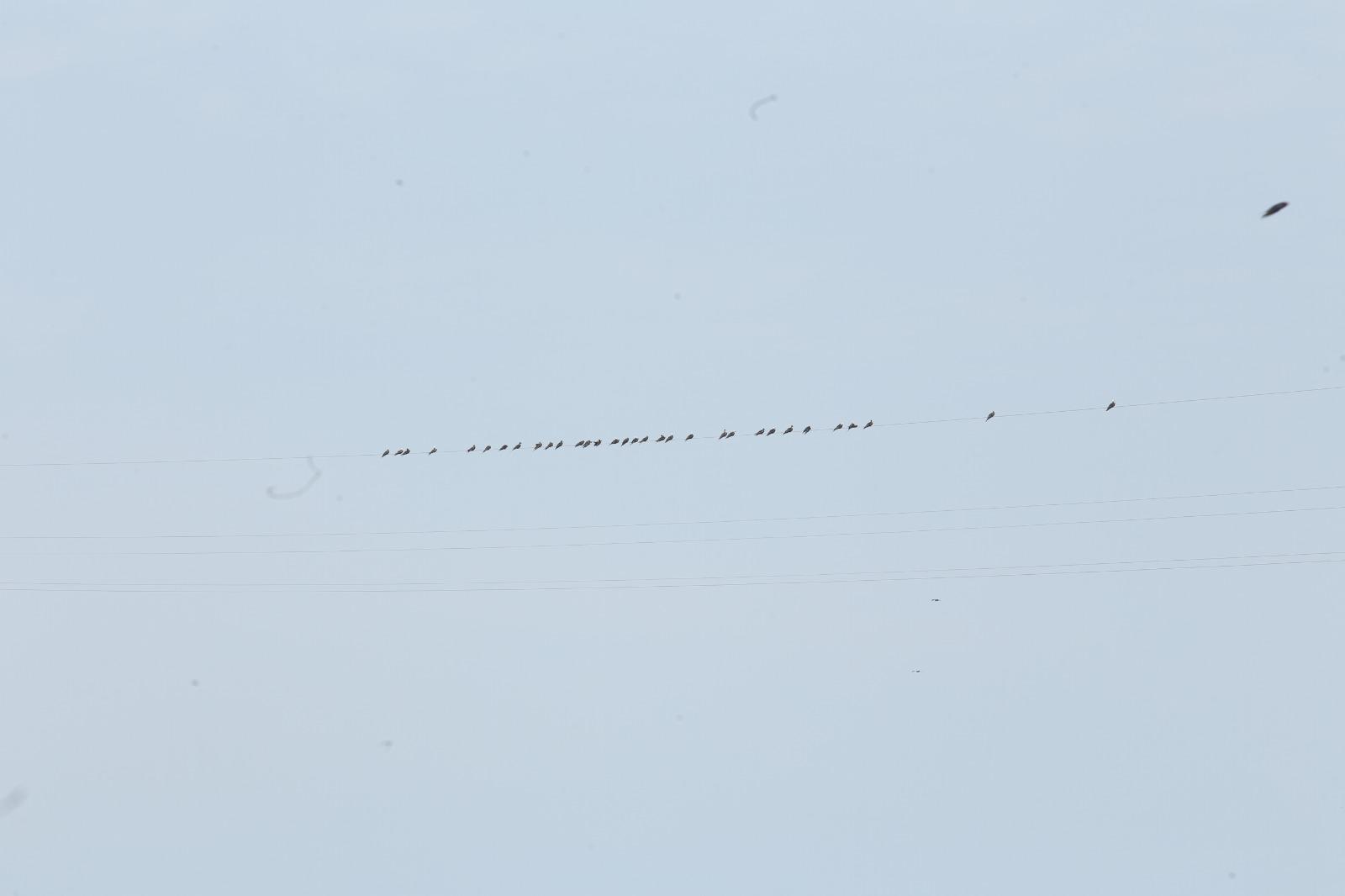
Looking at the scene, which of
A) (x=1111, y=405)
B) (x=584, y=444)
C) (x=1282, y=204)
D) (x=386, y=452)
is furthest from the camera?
(x=386, y=452)

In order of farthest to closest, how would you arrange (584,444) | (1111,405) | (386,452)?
(386,452) → (584,444) → (1111,405)

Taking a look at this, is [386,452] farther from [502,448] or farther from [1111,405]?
[1111,405]

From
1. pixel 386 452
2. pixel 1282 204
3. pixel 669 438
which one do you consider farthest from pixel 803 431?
pixel 1282 204

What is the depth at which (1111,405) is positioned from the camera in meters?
116

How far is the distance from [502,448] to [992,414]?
22636mm

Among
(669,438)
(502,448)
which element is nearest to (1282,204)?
(669,438)

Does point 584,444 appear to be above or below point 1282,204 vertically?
below

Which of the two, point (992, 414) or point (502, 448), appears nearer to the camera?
point (992, 414)

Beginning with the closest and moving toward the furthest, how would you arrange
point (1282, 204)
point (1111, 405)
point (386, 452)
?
point (1282, 204), point (1111, 405), point (386, 452)

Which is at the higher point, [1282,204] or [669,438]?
[1282,204]

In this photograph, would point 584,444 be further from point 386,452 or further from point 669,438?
point 386,452

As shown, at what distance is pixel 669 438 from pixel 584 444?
4.69 meters

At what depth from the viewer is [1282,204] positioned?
91.7 meters

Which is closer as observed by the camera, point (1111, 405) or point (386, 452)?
point (1111, 405)
